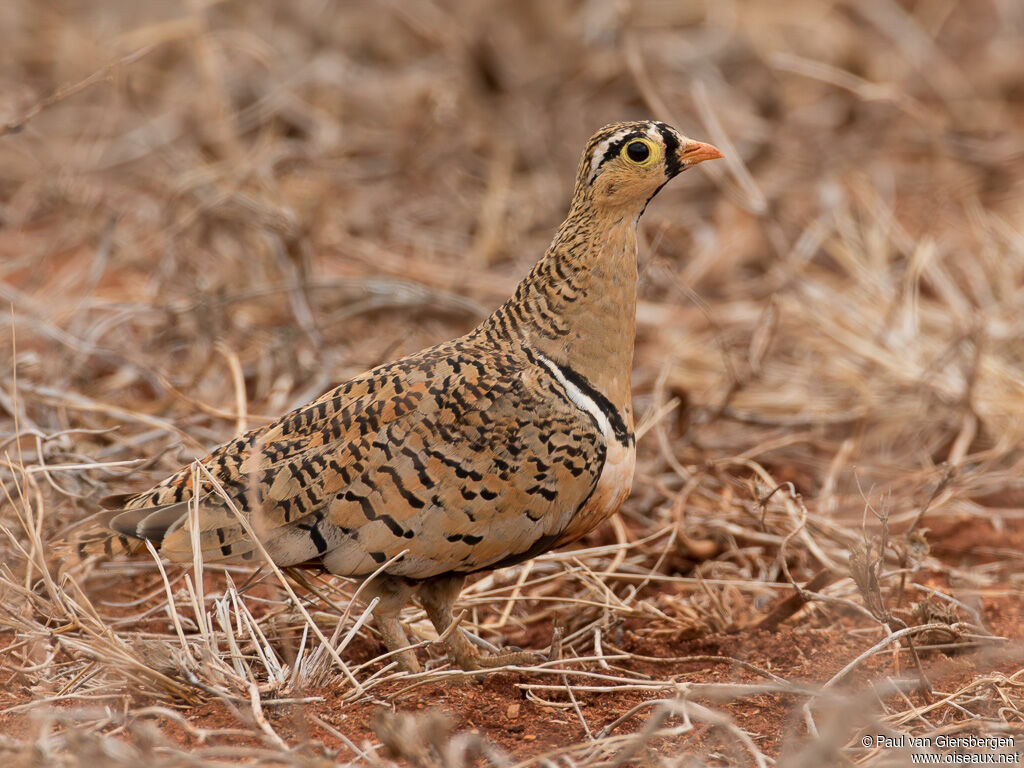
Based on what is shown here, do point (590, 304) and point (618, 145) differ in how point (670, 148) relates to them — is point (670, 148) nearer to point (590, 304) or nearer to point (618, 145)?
point (618, 145)

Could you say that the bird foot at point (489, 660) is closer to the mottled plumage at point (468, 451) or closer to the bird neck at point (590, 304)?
the mottled plumage at point (468, 451)

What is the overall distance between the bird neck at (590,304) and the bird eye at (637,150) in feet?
0.52

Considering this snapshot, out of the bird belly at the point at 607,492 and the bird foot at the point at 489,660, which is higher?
the bird belly at the point at 607,492

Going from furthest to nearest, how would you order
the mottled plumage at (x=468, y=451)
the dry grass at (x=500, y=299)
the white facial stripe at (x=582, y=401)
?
the white facial stripe at (x=582, y=401) → the mottled plumage at (x=468, y=451) → the dry grass at (x=500, y=299)

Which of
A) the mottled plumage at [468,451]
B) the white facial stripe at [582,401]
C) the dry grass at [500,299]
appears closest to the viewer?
the dry grass at [500,299]

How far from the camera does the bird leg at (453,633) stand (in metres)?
3.38

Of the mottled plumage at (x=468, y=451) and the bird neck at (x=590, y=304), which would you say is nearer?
the mottled plumage at (x=468, y=451)

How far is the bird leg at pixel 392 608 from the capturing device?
3.31 m

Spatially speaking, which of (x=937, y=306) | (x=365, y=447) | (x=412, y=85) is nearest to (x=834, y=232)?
(x=937, y=306)

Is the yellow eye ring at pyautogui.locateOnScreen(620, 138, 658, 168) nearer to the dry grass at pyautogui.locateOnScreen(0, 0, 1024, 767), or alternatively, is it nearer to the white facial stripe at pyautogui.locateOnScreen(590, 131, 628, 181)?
the white facial stripe at pyautogui.locateOnScreen(590, 131, 628, 181)

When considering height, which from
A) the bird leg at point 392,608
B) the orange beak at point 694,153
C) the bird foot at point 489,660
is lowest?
the bird foot at point 489,660

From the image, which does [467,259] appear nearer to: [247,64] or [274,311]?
[274,311]

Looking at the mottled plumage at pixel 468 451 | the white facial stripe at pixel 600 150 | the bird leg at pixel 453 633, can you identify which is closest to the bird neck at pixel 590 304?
the mottled plumage at pixel 468 451

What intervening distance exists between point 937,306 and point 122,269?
438 centimetres
